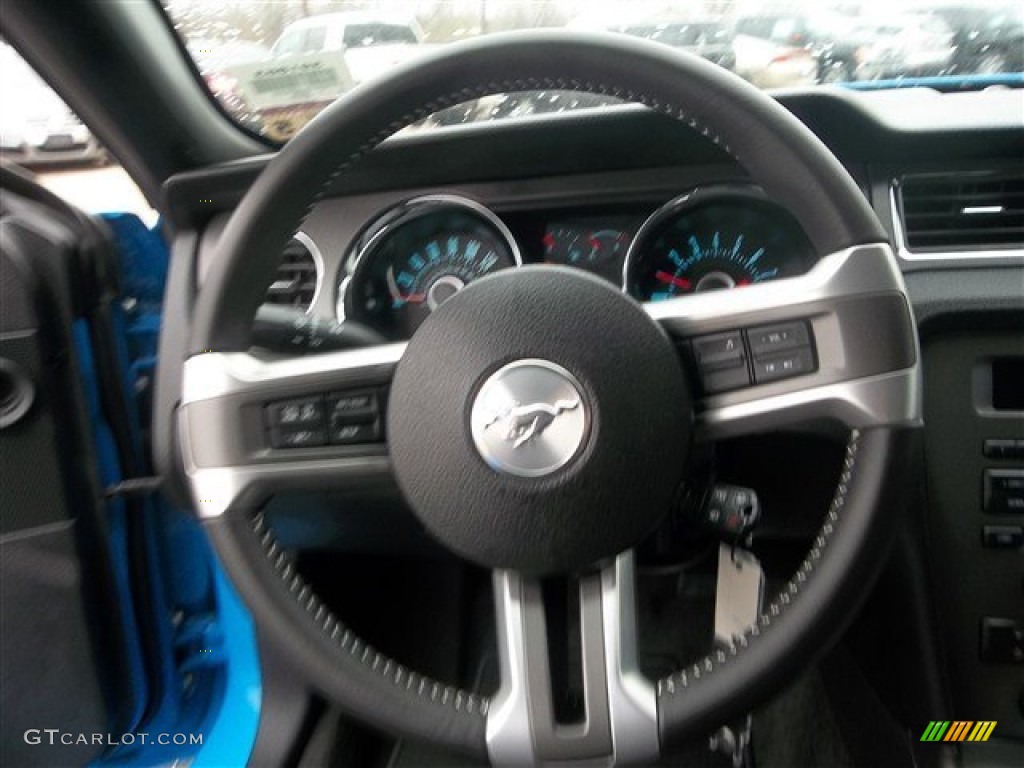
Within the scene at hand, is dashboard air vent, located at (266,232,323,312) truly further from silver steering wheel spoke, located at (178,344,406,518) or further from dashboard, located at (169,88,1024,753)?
silver steering wheel spoke, located at (178,344,406,518)

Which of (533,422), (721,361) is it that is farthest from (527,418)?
(721,361)

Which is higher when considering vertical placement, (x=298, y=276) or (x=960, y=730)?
(x=298, y=276)

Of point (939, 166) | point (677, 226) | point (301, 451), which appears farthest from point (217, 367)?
point (939, 166)

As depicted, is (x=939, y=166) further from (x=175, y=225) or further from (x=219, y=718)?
(x=219, y=718)

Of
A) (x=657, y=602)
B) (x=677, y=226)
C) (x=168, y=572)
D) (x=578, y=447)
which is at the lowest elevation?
(x=657, y=602)

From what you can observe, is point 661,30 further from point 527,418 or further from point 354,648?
point 354,648

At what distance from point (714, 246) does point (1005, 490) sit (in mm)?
425

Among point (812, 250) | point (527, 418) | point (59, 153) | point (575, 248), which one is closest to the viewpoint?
point (527, 418)

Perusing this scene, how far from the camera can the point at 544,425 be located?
815 mm

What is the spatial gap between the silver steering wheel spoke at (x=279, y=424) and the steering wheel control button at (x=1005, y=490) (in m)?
0.69

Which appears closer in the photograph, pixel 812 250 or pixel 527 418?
pixel 527 418

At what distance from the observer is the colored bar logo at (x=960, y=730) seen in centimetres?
118

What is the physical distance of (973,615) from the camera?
3.85 feet

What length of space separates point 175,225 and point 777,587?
939 mm
